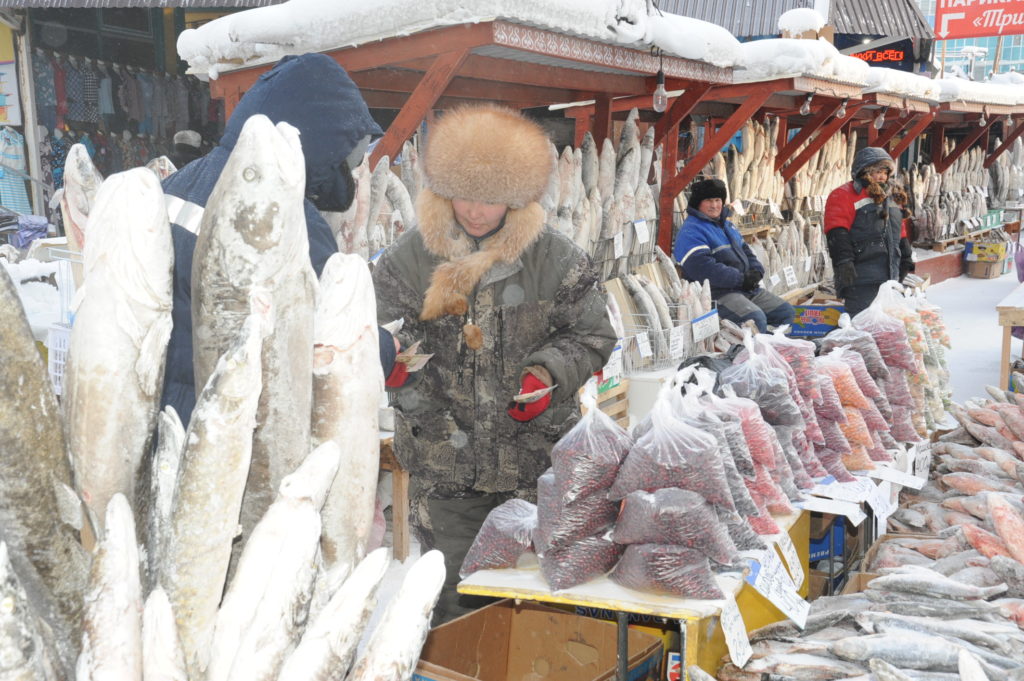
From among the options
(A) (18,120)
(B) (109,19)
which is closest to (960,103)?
(B) (109,19)

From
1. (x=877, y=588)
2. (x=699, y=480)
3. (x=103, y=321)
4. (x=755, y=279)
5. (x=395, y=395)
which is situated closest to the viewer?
(x=103, y=321)

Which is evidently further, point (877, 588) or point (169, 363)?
point (877, 588)

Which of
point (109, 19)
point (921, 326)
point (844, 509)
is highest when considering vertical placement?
point (109, 19)

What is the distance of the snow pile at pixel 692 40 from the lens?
429 cm

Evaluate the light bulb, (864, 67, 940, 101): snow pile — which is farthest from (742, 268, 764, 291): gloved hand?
(864, 67, 940, 101): snow pile

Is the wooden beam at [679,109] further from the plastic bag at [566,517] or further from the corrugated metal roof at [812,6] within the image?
the corrugated metal roof at [812,6]

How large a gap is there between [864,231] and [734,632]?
5300 mm

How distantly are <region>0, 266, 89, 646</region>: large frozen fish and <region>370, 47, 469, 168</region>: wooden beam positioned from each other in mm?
2432

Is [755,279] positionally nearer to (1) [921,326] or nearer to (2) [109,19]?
(1) [921,326]

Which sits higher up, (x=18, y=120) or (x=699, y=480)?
(x=18, y=120)

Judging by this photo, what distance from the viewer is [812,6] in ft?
35.9

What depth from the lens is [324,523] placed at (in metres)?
1.13

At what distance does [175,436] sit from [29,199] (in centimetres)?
757

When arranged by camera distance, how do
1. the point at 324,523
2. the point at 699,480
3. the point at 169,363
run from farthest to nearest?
the point at 699,480 < the point at 169,363 < the point at 324,523
